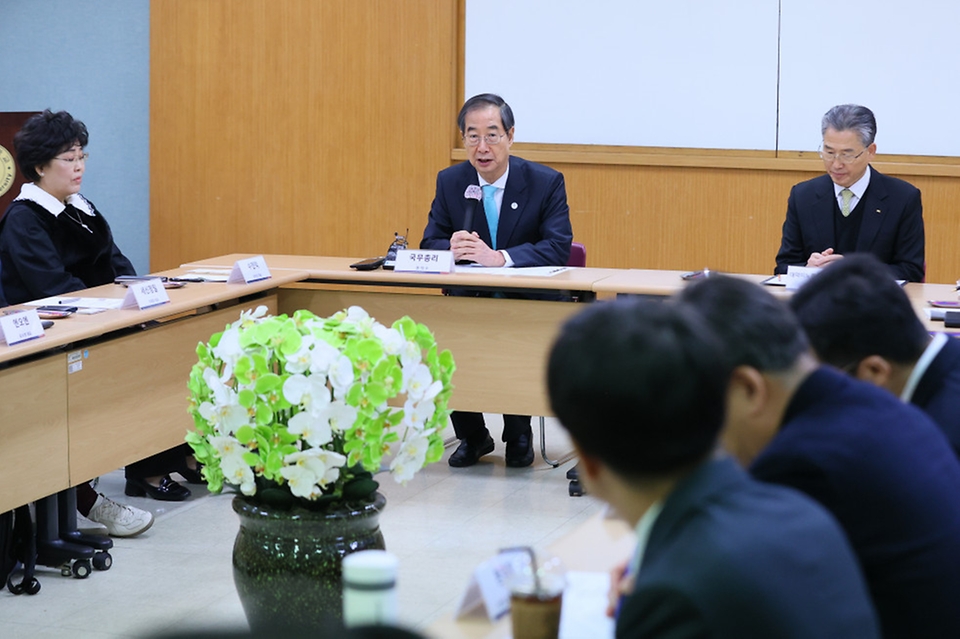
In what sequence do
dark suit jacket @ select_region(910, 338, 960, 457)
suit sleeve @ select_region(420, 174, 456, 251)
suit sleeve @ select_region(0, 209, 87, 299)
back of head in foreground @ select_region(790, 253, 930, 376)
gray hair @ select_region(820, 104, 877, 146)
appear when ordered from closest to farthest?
back of head in foreground @ select_region(790, 253, 930, 376)
dark suit jacket @ select_region(910, 338, 960, 457)
suit sleeve @ select_region(0, 209, 87, 299)
gray hair @ select_region(820, 104, 877, 146)
suit sleeve @ select_region(420, 174, 456, 251)

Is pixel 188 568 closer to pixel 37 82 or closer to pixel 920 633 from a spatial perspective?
pixel 920 633

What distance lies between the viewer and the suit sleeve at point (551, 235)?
473cm

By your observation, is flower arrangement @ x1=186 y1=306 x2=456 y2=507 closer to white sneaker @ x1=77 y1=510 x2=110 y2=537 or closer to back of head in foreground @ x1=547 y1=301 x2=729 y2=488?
back of head in foreground @ x1=547 y1=301 x2=729 y2=488

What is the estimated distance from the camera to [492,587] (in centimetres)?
154

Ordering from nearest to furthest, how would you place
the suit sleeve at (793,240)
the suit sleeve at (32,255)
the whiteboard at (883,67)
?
the suit sleeve at (32,255)
the suit sleeve at (793,240)
the whiteboard at (883,67)

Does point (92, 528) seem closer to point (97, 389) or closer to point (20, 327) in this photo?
point (97, 389)

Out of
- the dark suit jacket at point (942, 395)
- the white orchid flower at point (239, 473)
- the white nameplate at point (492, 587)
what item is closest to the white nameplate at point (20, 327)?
the white orchid flower at point (239, 473)

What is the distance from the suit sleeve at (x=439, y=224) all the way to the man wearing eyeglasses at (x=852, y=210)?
1324 millimetres

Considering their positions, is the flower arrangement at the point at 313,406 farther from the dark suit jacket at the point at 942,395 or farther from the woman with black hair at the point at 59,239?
the woman with black hair at the point at 59,239

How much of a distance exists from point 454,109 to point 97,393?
324cm

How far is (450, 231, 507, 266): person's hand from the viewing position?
15.2ft

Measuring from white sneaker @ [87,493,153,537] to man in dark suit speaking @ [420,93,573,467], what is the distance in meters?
1.28

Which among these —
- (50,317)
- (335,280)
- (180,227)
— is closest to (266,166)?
(180,227)

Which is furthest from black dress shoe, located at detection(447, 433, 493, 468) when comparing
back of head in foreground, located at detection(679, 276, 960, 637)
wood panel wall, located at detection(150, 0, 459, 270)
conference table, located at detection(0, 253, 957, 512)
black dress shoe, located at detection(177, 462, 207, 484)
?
back of head in foreground, located at detection(679, 276, 960, 637)
